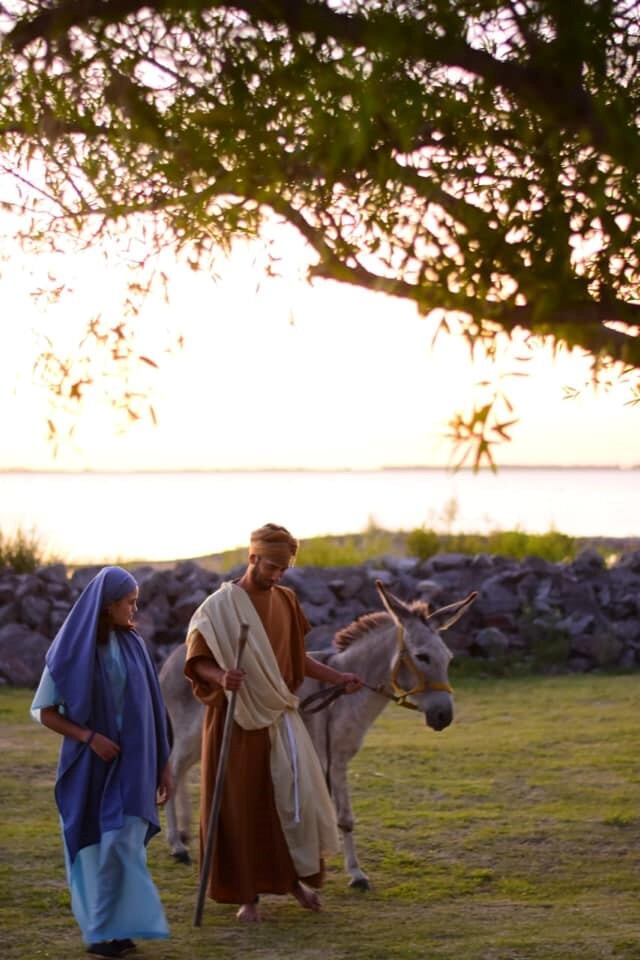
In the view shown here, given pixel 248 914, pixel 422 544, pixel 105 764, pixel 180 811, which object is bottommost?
pixel 248 914

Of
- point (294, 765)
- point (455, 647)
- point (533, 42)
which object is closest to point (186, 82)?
point (533, 42)

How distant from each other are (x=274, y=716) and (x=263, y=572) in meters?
0.74

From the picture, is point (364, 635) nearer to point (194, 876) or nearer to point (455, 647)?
point (194, 876)

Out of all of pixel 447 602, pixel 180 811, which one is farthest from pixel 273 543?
pixel 447 602

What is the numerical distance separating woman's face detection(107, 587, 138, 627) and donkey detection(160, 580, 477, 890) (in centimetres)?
177

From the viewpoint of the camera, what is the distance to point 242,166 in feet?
18.6

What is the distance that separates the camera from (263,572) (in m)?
7.85

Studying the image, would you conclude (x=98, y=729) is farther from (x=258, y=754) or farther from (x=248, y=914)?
(x=248, y=914)

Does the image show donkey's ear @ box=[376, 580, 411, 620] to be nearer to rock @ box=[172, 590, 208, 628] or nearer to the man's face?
the man's face

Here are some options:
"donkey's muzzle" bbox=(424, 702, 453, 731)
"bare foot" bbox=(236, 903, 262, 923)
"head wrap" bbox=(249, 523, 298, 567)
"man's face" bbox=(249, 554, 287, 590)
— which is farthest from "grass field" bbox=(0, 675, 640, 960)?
"head wrap" bbox=(249, 523, 298, 567)

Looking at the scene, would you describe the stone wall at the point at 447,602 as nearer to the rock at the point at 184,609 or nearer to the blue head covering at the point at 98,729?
the rock at the point at 184,609

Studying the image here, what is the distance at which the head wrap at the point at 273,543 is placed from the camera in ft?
25.5

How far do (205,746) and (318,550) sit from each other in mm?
13160

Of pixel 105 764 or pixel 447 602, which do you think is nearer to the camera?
pixel 105 764
